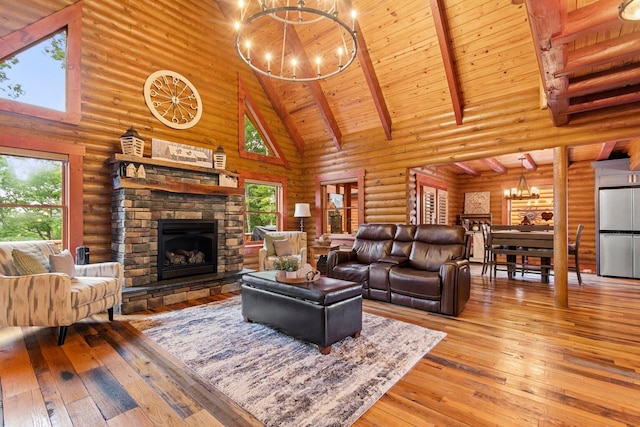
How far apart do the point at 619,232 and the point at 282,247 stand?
6.60 metres

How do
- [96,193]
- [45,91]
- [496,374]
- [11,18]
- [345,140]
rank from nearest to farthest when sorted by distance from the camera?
[496,374], [11,18], [45,91], [96,193], [345,140]

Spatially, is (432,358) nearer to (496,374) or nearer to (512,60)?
(496,374)

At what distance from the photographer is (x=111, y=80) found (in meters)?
4.46

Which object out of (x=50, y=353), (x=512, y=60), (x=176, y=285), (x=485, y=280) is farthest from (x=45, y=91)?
(x=485, y=280)

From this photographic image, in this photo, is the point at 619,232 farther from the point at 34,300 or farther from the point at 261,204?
the point at 34,300

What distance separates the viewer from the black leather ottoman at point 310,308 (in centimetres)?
262

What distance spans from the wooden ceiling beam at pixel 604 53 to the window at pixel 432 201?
409 cm

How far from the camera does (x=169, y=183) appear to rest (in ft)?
14.5

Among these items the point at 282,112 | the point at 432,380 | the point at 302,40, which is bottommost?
the point at 432,380

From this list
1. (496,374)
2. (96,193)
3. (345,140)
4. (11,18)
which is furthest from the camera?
(345,140)

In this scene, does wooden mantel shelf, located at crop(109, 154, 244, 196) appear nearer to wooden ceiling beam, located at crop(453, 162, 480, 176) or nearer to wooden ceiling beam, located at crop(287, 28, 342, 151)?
wooden ceiling beam, located at crop(287, 28, 342, 151)

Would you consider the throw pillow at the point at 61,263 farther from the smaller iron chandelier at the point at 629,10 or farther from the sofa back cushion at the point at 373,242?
the smaller iron chandelier at the point at 629,10

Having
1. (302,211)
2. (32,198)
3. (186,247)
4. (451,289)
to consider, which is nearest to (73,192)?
(32,198)

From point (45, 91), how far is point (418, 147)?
18.6ft
